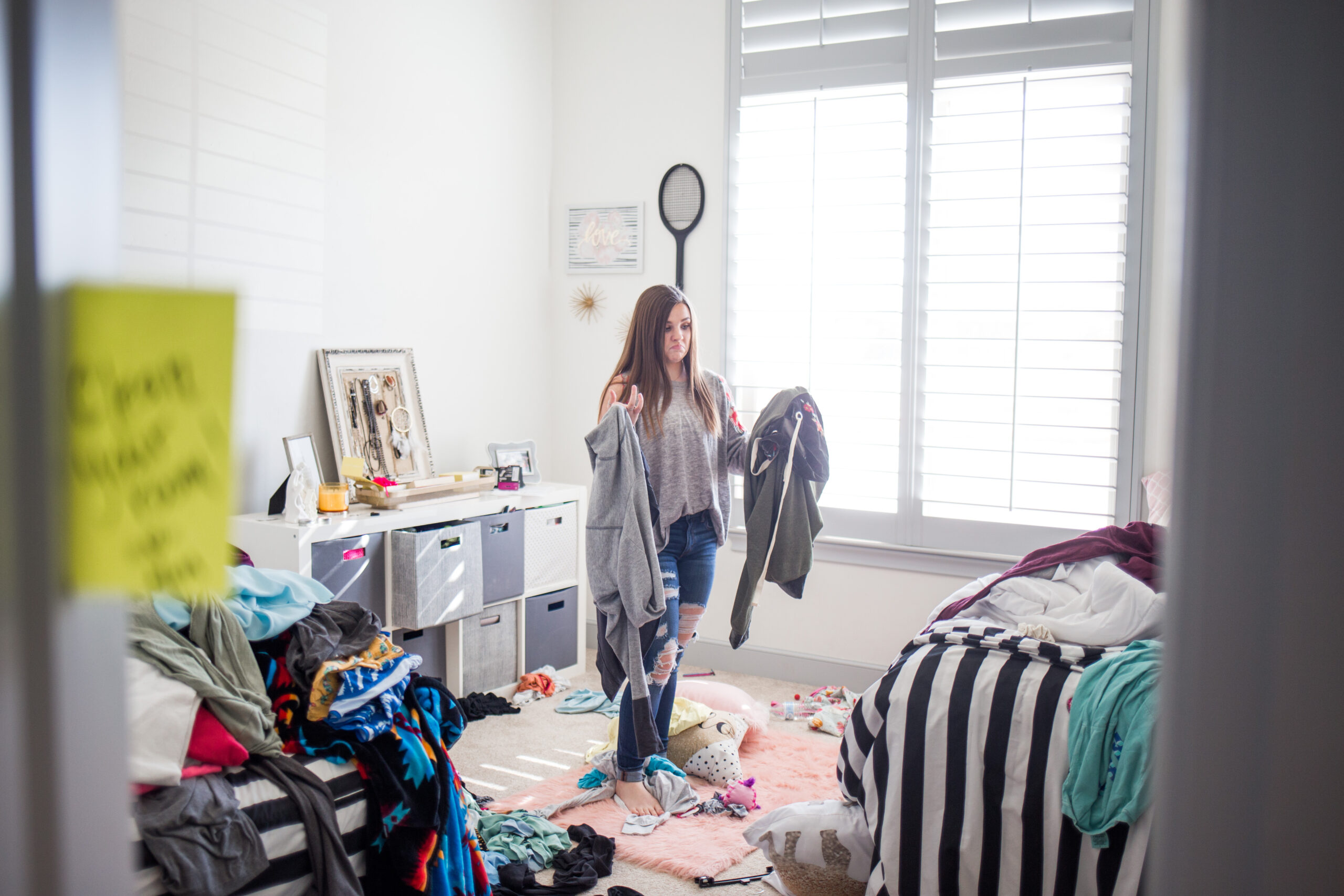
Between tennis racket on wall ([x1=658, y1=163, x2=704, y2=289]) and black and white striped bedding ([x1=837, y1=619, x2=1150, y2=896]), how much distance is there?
250 cm

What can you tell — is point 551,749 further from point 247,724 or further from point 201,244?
point 201,244

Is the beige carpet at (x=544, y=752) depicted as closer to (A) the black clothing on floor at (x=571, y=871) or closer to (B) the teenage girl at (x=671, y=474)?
(A) the black clothing on floor at (x=571, y=871)

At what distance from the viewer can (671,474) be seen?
9.24ft

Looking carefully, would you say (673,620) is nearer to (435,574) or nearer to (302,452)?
(435,574)

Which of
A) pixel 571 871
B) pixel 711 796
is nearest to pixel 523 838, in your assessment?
pixel 571 871

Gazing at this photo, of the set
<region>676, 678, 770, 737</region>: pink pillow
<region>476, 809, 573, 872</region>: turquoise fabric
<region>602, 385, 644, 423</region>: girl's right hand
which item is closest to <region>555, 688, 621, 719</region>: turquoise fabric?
<region>676, 678, 770, 737</region>: pink pillow

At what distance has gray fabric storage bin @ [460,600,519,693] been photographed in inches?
141

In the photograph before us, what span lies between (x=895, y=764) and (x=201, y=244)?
257cm

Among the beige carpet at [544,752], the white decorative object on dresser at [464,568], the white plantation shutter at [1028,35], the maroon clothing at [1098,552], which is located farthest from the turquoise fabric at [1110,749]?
the white plantation shutter at [1028,35]

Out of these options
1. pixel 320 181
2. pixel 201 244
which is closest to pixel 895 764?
pixel 201 244

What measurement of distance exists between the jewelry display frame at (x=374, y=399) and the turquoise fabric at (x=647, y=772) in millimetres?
1381

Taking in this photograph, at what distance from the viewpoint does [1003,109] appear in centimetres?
361

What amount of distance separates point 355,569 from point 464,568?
0.43 metres

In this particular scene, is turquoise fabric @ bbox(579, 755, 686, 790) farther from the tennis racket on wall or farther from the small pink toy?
the tennis racket on wall
